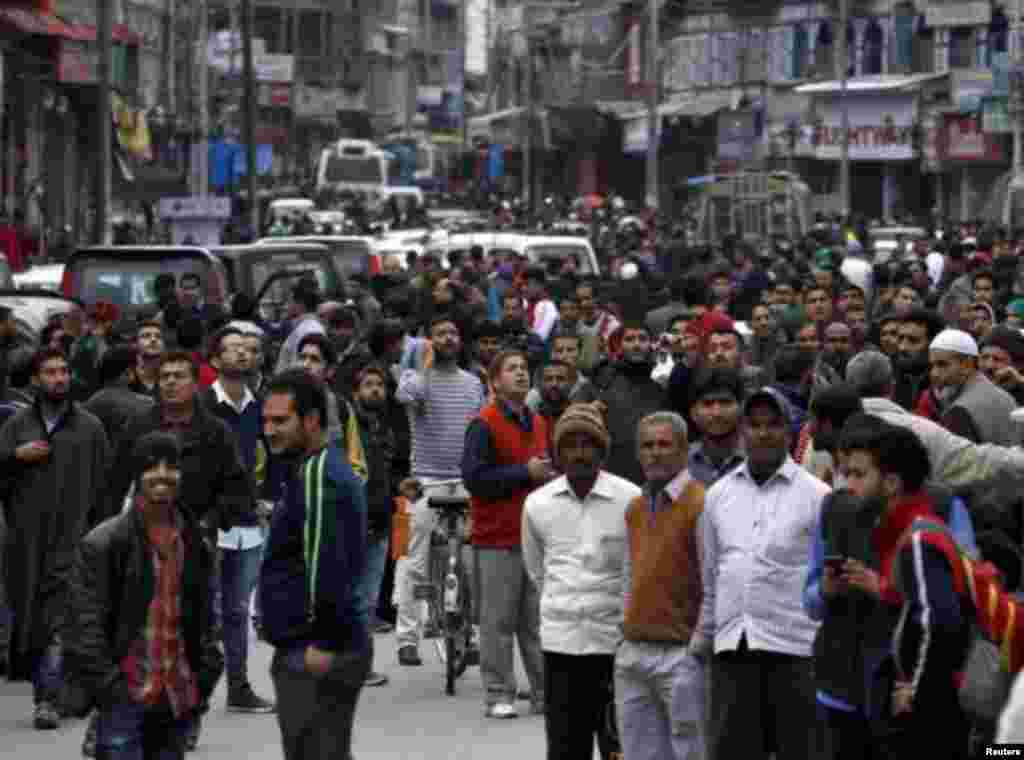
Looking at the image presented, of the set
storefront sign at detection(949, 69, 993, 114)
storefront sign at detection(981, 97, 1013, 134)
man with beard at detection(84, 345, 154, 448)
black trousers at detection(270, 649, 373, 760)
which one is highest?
storefront sign at detection(949, 69, 993, 114)

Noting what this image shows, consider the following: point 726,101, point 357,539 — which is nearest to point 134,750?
point 357,539

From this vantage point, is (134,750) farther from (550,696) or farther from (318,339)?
(318,339)

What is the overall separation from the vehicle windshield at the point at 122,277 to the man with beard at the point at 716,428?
40.4ft

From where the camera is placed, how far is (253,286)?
23.5 meters

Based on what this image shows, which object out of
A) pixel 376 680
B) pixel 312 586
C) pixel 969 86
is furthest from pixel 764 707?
pixel 969 86

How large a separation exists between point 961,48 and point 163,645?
64337 mm

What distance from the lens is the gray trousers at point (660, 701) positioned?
948 centimetres

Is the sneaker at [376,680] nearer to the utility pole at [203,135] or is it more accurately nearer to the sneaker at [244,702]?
the sneaker at [244,702]

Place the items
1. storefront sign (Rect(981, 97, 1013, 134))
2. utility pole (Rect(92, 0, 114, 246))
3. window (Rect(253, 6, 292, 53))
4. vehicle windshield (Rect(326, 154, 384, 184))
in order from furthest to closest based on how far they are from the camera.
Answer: window (Rect(253, 6, 292, 53)) → vehicle windshield (Rect(326, 154, 384, 184)) → storefront sign (Rect(981, 97, 1013, 134)) → utility pole (Rect(92, 0, 114, 246))

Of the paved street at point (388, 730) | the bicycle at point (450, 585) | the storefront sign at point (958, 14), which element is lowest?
the paved street at point (388, 730)

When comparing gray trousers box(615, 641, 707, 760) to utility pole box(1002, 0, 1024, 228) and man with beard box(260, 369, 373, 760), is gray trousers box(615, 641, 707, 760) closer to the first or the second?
man with beard box(260, 369, 373, 760)

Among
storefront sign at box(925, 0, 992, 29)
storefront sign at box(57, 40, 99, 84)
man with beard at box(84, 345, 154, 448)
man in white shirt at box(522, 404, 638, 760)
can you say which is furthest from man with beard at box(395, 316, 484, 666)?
storefront sign at box(925, 0, 992, 29)

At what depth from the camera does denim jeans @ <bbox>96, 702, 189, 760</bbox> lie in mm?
9180

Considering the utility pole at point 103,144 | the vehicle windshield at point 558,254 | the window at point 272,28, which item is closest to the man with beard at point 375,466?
the vehicle windshield at point 558,254
